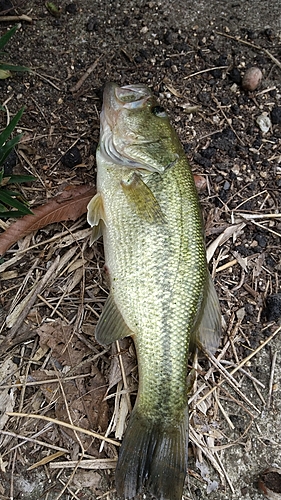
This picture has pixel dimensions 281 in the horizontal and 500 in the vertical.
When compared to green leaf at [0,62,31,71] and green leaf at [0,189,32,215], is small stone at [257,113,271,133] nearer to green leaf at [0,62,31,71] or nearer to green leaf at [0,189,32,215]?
green leaf at [0,62,31,71]

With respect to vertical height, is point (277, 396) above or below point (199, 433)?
below

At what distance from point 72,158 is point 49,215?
1.46 ft

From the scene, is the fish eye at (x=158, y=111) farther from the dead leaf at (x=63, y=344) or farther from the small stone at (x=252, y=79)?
the dead leaf at (x=63, y=344)

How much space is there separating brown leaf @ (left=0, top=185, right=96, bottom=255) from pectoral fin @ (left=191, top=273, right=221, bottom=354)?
989 millimetres

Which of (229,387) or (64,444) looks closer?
(64,444)

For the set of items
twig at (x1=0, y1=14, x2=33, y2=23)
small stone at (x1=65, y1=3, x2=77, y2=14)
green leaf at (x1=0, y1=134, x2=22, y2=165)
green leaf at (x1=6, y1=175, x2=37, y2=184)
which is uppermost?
twig at (x1=0, y1=14, x2=33, y2=23)

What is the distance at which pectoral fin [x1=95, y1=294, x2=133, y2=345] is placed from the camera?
9.86 feet

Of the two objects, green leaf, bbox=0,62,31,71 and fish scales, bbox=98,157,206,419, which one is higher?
green leaf, bbox=0,62,31,71

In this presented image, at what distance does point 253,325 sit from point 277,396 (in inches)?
19.1

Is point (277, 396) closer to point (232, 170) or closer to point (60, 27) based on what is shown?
point (232, 170)

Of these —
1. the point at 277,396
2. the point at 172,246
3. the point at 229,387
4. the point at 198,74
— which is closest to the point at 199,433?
the point at 229,387

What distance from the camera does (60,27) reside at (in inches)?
146

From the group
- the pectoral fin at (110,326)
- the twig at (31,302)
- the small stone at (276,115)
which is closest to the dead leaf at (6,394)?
the twig at (31,302)

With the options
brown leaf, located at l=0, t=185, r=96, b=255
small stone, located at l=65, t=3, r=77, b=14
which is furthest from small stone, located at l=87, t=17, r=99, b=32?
brown leaf, located at l=0, t=185, r=96, b=255
